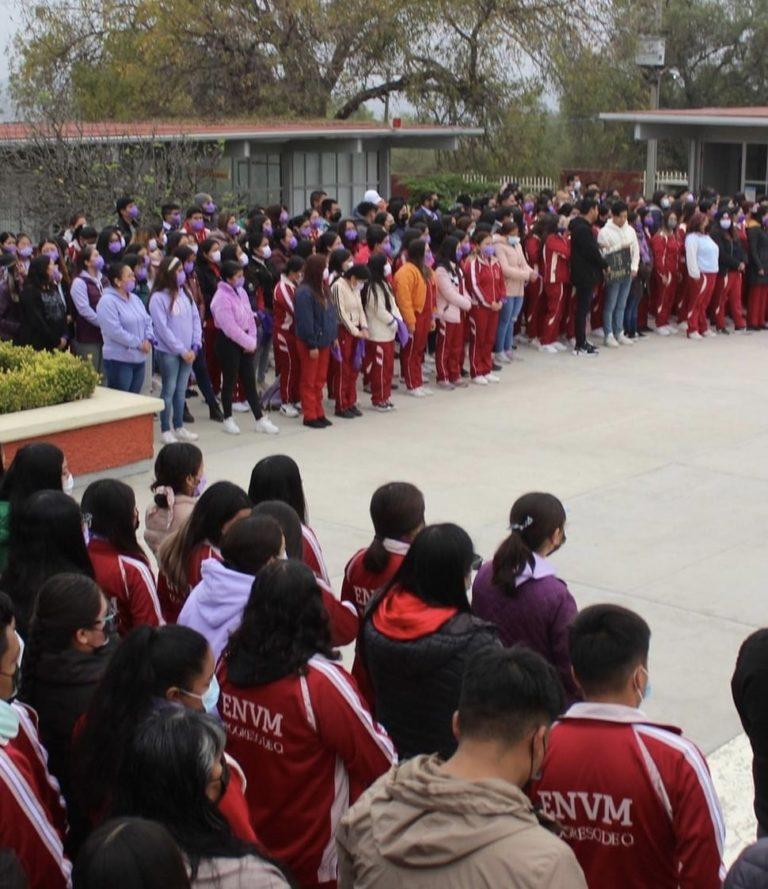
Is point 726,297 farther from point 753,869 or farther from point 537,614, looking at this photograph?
point 753,869

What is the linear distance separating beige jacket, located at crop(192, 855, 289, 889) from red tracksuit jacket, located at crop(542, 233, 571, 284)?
12.4 metres

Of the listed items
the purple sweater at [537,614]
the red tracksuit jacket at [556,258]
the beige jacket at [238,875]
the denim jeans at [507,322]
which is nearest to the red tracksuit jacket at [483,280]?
the denim jeans at [507,322]

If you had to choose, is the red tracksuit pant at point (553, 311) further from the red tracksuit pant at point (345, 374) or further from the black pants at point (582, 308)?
the red tracksuit pant at point (345, 374)

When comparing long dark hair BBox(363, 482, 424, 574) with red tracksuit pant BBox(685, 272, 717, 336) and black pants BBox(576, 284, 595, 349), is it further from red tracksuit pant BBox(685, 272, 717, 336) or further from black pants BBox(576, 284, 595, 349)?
red tracksuit pant BBox(685, 272, 717, 336)

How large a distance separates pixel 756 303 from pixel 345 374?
6.88 metres

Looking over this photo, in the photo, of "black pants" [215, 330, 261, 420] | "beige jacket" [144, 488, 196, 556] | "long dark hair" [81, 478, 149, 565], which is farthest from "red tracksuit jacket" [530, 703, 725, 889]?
"black pants" [215, 330, 261, 420]

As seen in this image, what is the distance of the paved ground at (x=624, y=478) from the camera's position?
7066mm

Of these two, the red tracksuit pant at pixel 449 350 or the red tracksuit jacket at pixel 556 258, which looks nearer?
the red tracksuit pant at pixel 449 350

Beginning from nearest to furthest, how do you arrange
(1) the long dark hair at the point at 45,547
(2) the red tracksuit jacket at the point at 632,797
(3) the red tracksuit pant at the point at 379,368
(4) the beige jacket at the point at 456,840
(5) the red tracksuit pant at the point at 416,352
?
(4) the beige jacket at the point at 456,840 → (2) the red tracksuit jacket at the point at 632,797 → (1) the long dark hair at the point at 45,547 → (3) the red tracksuit pant at the point at 379,368 → (5) the red tracksuit pant at the point at 416,352

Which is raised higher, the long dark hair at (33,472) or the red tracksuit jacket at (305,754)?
Answer: the long dark hair at (33,472)

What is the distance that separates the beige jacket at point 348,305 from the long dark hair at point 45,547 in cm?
702

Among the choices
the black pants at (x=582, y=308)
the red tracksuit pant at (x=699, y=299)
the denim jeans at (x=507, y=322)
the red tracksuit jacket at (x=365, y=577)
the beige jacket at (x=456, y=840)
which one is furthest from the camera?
the red tracksuit pant at (x=699, y=299)

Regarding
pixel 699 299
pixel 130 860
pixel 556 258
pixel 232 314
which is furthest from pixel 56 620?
pixel 699 299

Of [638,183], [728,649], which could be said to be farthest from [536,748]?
[638,183]
